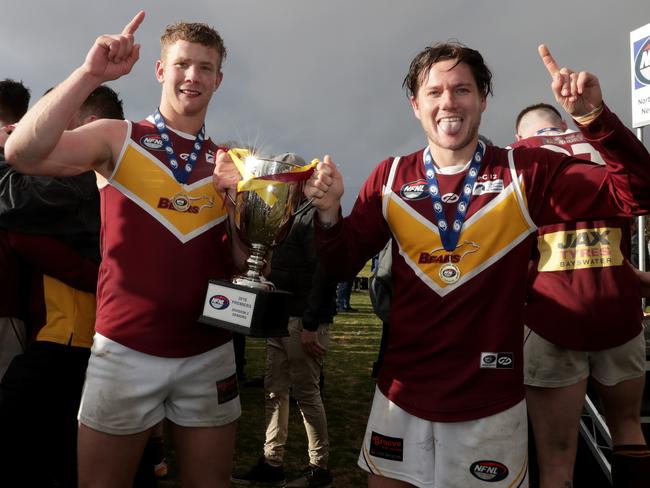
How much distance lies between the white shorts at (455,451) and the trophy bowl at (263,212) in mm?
768

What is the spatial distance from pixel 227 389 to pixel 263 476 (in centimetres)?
199

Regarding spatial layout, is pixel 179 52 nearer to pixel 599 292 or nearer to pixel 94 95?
pixel 94 95

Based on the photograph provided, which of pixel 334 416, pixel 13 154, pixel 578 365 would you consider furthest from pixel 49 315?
pixel 334 416

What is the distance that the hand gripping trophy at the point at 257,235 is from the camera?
1.97 meters

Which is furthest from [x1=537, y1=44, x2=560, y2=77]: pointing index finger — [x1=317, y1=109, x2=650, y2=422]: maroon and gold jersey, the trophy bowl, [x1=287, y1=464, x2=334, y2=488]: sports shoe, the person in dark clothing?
[x1=287, y1=464, x2=334, y2=488]: sports shoe

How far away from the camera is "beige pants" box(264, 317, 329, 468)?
12.6ft

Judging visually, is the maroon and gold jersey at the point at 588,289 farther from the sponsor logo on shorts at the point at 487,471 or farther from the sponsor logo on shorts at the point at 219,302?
the sponsor logo on shorts at the point at 219,302

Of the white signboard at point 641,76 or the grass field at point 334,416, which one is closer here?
the grass field at point 334,416

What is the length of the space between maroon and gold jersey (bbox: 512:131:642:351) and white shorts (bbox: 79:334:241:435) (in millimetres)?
1654

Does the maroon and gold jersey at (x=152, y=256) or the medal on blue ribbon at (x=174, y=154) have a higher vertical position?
the medal on blue ribbon at (x=174, y=154)

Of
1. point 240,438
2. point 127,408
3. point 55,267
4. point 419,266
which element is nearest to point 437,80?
point 419,266

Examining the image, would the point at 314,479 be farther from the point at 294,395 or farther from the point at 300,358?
the point at 300,358

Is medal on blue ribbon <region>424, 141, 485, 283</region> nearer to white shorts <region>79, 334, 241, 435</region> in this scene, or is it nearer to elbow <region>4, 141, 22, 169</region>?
white shorts <region>79, 334, 241, 435</region>

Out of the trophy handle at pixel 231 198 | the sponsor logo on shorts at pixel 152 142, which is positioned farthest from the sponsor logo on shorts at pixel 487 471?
the sponsor logo on shorts at pixel 152 142
